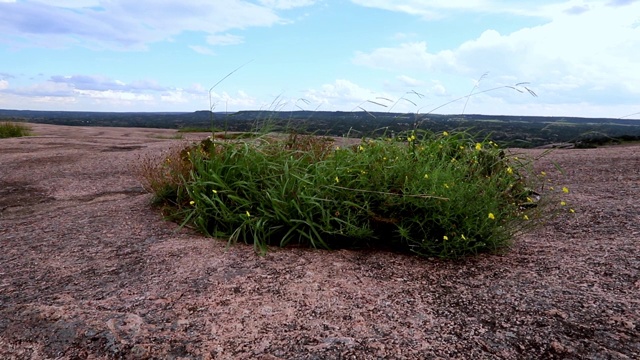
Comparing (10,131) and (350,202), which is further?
(10,131)

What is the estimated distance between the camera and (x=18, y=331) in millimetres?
2150

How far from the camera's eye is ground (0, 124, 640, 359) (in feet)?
6.54

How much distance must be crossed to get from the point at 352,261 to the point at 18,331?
1705mm

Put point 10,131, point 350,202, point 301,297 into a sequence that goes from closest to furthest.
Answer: point 301,297 < point 350,202 < point 10,131

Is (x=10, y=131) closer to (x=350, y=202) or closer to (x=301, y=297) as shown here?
(x=350, y=202)

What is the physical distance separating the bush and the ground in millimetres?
150

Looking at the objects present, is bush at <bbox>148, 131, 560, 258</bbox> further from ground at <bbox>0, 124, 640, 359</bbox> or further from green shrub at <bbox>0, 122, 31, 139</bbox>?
green shrub at <bbox>0, 122, 31, 139</bbox>

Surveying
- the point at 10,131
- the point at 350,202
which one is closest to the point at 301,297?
the point at 350,202

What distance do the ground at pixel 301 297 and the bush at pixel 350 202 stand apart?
0.15 meters

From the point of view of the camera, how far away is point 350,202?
3.15 meters

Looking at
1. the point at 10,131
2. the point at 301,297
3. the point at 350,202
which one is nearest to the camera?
the point at 301,297

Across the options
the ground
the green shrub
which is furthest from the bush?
the green shrub

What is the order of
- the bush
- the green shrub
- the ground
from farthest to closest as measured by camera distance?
1. the green shrub
2. the bush
3. the ground

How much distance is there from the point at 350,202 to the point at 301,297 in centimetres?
90
